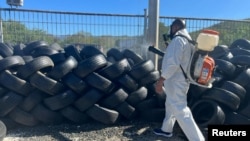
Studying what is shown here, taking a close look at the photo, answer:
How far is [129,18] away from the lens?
761 centimetres

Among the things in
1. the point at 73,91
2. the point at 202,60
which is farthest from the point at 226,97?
the point at 73,91

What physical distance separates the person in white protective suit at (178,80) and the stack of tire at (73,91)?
2.47 ft

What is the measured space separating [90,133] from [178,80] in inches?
65.8

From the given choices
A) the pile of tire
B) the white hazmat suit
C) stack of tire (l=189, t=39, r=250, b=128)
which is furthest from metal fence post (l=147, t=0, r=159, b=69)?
the white hazmat suit

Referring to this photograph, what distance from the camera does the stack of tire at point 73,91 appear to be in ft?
15.8

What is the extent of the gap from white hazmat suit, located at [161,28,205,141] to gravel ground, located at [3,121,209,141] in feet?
1.67

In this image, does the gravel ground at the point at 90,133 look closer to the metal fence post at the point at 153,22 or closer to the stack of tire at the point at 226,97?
the stack of tire at the point at 226,97

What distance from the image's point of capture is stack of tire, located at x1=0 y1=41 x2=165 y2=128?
480 centimetres

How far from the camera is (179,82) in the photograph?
14.5 ft

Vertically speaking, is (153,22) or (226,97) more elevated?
(153,22)

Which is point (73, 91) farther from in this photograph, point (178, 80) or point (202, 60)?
point (202, 60)

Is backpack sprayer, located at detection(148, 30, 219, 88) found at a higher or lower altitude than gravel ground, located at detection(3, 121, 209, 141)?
higher

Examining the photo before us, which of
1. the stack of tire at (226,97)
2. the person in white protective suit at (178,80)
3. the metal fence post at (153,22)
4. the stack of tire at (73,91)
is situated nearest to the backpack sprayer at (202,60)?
the person in white protective suit at (178,80)

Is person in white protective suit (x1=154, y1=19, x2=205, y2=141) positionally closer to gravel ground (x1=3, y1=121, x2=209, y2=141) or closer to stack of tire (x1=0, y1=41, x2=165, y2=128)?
gravel ground (x1=3, y1=121, x2=209, y2=141)
